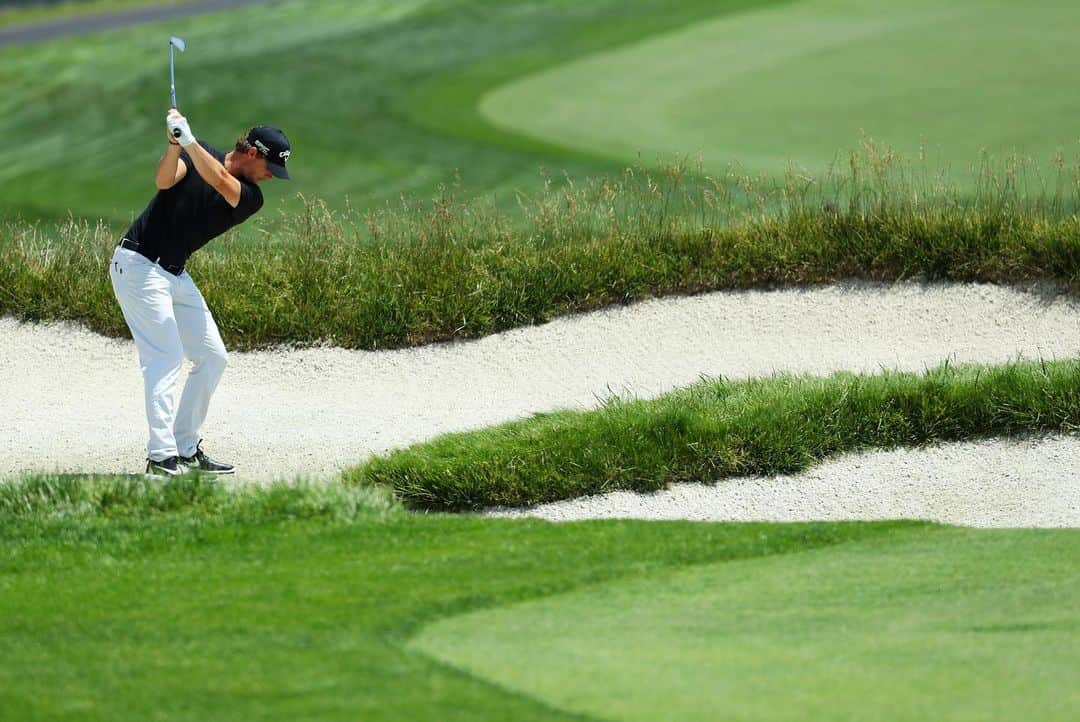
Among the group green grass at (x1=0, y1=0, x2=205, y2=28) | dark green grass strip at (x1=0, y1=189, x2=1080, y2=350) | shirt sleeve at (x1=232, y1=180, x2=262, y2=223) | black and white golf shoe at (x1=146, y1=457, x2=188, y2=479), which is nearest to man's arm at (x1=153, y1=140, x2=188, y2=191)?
shirt sleeve at (x1=232, y1=180, x2=262, y2=223)

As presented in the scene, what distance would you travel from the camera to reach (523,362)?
11.4 meters

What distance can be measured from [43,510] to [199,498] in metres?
0.82

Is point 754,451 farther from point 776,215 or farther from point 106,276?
point 106,276

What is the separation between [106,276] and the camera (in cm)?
1226

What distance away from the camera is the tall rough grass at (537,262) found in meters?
11.6

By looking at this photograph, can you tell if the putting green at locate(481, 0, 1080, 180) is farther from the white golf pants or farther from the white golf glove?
the white golf glove

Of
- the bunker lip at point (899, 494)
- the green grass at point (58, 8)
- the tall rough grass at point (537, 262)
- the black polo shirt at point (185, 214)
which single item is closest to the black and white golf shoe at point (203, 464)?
the black polo shirt at point (185, 214)

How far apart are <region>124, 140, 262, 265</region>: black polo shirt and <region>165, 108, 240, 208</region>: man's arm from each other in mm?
93

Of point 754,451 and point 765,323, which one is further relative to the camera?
point 765,323

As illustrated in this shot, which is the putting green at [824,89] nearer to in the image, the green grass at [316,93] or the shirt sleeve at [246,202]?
the green grass at [316,93]

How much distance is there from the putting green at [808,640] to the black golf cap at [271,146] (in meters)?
3.55

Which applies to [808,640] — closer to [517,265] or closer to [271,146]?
[271,146]

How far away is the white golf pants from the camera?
8.66m

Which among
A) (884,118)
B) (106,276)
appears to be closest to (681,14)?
(884,118)
